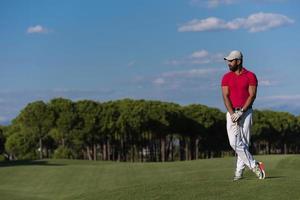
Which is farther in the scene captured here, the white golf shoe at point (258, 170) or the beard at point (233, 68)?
the white golf shoe at point (258, 170)

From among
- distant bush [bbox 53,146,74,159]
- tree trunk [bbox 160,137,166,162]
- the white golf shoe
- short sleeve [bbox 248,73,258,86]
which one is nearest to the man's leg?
the white golf shoe

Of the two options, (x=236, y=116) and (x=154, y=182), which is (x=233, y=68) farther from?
(x=154, y=182)

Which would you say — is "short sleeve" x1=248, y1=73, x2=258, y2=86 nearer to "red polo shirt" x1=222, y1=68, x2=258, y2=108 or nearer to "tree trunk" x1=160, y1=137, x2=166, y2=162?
"red polo shirt" x1=222, y1=68, x2=258, y2=108

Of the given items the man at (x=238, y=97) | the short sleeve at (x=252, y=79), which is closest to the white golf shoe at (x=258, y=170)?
the man at (x=238, y=97)

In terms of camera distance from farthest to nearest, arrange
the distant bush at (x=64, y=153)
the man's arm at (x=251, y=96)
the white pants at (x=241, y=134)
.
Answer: the distant bush at (x=64, y=153)
the white pants at (x=241, y=134)
the man's arm at (x=251, y=96)

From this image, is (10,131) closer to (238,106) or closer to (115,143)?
(115,143)

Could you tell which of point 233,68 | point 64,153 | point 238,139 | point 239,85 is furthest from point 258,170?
point 64,153

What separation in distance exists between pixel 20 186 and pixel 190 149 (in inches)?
2765

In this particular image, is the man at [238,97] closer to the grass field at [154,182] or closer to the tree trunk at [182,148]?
the grass field at [154,182]

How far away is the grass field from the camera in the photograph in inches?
580

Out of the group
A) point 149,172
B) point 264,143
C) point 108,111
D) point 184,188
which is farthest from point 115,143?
point 184,188

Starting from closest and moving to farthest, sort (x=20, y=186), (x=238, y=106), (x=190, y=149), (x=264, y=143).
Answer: (x=238, y=106), (x=20, y=186), (x=190, y=149), (x=264, y=143)

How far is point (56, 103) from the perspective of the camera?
8494 centimetres

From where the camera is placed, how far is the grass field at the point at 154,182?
1473 cm
